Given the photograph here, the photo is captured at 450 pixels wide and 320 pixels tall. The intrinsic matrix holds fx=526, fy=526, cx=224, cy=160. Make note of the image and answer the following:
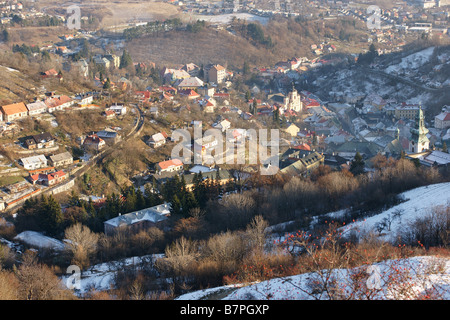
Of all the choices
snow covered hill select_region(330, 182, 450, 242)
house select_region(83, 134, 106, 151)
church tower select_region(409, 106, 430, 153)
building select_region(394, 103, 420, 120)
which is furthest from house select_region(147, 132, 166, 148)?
building select_region(394, 103, 420, 120)

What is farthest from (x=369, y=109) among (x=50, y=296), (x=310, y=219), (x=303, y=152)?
(x=50, y=296)

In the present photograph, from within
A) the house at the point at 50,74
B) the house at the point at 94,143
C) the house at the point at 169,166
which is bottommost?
the house at the point at 169,166

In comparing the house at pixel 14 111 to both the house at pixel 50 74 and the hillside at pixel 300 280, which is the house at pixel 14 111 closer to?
the house at pixel 50 74

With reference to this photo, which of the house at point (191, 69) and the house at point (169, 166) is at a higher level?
the house at point (191, 69)

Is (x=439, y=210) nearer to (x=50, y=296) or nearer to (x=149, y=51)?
(x=50, y=296)

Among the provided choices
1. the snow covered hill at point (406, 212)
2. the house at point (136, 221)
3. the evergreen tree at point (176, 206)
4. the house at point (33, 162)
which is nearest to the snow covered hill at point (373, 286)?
the snow covered hill at point (406, 212)

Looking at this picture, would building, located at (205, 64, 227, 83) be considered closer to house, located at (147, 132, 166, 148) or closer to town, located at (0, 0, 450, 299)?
town, located at (0, 0, 450, 299)

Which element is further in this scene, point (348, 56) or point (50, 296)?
point (348, 56)
